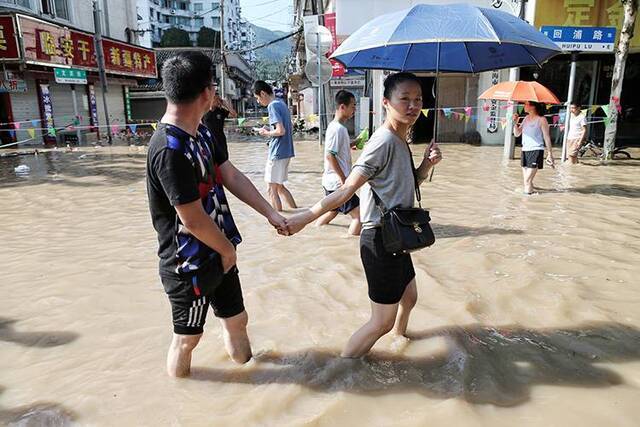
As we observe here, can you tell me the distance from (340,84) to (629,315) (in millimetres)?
18048

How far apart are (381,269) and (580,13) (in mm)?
13998

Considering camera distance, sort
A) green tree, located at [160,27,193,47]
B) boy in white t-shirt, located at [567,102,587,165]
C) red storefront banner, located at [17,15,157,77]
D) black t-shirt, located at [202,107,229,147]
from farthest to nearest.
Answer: green tree, located at [160,27,193,47], red storefront banner, located at [17,15,157,77], boy in white t-shirt, located at [567,102,587,165], black t-shirt, located at [202,107,229,147]

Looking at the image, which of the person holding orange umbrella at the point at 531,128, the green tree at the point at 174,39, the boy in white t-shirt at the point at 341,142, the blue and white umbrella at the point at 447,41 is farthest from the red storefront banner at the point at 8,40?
the green tree at the point at 174,39

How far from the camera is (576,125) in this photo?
441 inches

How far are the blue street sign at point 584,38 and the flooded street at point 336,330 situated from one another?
Answer: 225 inches

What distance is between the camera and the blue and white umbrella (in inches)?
136

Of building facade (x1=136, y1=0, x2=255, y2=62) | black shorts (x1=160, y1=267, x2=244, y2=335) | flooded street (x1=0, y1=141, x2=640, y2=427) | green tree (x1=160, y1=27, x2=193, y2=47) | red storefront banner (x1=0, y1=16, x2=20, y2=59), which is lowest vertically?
flooded street (x1=0, y1=141, x2=640, y2=427)

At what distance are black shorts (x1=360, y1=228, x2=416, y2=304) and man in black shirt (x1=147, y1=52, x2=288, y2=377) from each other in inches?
20.9

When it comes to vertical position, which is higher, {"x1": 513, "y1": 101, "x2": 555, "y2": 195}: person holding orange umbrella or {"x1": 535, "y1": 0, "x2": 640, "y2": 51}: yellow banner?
{"x1": 535, "y1": 0, "x2": 640, "y2": 51}: yellow banner

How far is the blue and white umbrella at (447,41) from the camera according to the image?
136 inches

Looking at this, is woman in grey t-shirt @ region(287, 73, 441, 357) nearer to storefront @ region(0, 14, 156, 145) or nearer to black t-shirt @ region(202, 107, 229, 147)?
black t-shirt @ region(202, 107, 229, 147)

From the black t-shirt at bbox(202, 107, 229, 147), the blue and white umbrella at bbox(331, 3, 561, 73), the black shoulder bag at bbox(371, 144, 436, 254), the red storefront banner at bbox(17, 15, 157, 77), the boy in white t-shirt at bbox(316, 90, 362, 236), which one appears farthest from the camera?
the red storefront banner at bbox(17, 15, 157, 77)

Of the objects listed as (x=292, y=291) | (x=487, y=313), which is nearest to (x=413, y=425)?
(x=487, y=313)

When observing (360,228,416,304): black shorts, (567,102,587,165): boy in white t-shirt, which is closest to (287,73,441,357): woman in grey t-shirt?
(360,228,416,304): black shorts
